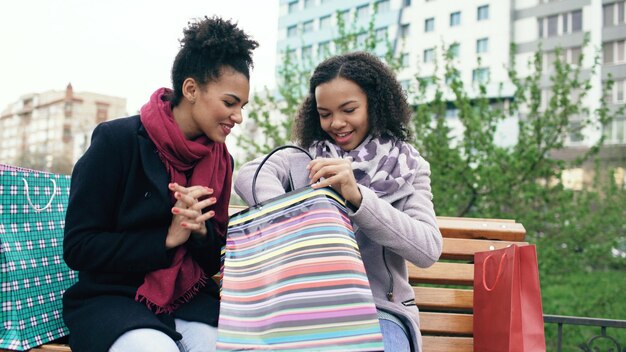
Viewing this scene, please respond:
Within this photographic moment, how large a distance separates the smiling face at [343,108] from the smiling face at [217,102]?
36 cm

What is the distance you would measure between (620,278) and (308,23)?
163 ft

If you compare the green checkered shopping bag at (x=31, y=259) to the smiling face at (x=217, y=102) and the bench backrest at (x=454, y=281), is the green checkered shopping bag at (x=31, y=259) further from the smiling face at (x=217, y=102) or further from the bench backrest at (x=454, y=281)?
the bench backrest at (x=454, y=281)

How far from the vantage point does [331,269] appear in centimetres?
183

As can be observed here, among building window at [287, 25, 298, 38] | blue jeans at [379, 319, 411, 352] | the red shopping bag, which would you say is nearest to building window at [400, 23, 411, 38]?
building window at [287, 25, 298, 38]

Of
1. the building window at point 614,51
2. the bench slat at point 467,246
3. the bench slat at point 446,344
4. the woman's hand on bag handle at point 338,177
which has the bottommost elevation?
the bench slat at point 446,344

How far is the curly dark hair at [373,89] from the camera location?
259 cm

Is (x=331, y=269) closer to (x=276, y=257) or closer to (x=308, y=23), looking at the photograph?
(x=276, y=257)

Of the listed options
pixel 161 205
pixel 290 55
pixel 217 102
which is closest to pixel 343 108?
pixel 217 102

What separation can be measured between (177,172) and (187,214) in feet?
0.90

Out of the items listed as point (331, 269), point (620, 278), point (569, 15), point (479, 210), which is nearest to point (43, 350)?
point (331, 269)

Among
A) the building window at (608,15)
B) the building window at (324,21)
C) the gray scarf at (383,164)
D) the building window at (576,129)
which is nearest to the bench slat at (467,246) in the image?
the gray scarf at (383,164)

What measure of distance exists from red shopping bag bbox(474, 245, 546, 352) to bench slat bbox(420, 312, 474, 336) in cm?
38

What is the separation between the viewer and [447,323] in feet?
9.59

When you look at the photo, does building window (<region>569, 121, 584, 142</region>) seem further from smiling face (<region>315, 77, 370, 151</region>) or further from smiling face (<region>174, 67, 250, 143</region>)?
smiling face (<region>174, 67, 250, 143</region>)
